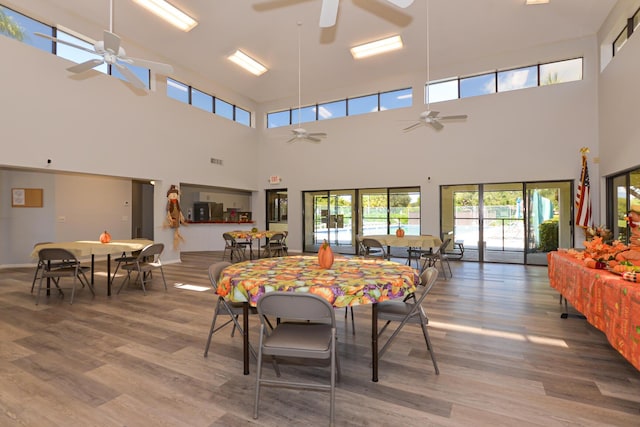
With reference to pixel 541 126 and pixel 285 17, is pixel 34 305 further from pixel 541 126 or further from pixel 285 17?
pixel 541 126

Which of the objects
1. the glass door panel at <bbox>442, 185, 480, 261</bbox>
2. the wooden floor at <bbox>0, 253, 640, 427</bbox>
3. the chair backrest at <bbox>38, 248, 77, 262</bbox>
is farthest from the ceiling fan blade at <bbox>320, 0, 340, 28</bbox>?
the glass door panel at <bbox>442, 185, 480, 261</bbox>

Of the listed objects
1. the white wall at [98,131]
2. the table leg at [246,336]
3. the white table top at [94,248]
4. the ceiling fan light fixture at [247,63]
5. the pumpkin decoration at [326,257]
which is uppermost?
the ceiling fan light fixture at [247,63]

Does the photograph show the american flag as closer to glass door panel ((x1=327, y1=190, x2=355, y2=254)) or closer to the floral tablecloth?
glass door panel ((x1=327, y1=190, x2=355, y2=254))

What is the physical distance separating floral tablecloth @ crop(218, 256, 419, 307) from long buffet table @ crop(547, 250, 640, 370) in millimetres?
1393

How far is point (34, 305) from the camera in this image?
4.26 meters

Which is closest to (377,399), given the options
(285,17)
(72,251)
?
(72,251)

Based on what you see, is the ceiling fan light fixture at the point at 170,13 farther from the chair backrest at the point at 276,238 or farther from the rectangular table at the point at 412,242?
the rectangular table at the point at 412,242

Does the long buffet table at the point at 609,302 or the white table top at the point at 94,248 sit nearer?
the long buffet table at the point at 609,302

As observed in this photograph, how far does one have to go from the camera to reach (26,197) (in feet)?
24.5

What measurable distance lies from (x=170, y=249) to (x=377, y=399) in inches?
297

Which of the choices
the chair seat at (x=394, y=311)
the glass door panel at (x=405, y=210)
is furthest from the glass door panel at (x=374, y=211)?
the chair seat at (x=394, y=311)

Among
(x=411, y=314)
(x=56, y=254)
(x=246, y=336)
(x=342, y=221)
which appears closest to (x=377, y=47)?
(x=342, y=221)

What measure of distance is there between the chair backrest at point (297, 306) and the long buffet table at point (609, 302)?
201cm

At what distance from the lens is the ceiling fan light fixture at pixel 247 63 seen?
8000 millimetres
